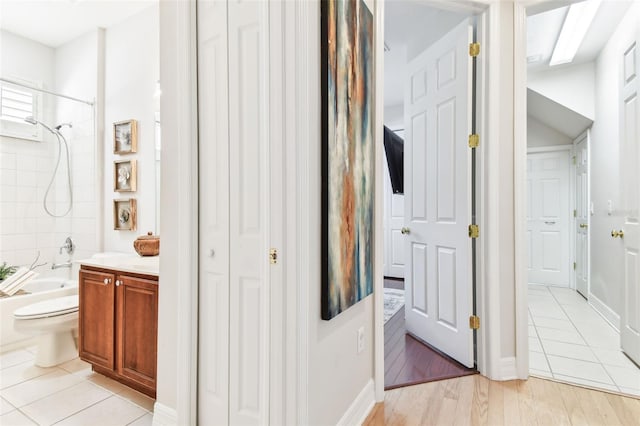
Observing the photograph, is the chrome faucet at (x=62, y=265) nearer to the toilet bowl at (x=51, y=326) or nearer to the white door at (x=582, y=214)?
the toilet bowl at (x=51, y=326)

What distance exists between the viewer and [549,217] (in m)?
4.66

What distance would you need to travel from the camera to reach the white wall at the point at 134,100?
2924mm

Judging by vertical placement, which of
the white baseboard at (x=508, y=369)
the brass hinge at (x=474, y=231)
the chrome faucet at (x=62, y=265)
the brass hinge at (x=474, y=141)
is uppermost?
the brass hinge at (x=474, y=141)

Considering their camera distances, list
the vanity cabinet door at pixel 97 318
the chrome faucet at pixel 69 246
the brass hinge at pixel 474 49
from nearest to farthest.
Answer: the vanity cabinet door at pixel 97 318 < the brass hinge at pixel 474 49 < the chrome faucet at pixel 69 246

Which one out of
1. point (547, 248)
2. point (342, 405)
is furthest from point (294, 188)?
point (547, 248)

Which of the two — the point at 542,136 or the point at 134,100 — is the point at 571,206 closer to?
the point at 542,136

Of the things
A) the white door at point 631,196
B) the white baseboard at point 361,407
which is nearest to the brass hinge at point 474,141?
the white door at point 631,196

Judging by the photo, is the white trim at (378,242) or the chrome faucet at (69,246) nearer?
the white trim at (378,242)

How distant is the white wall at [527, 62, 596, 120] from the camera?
3.60m

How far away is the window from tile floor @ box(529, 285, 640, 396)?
4.91 meters

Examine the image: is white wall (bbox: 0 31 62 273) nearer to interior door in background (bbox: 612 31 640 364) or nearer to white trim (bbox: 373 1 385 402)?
white trim (bbox: 373 1 385 402)

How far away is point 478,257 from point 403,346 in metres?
0.94

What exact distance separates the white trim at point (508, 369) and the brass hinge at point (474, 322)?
9.2 inches

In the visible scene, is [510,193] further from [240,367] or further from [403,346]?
[240,367]
